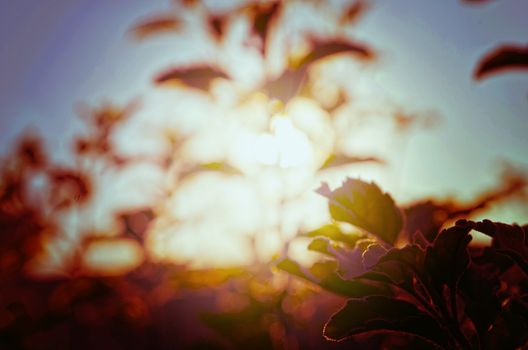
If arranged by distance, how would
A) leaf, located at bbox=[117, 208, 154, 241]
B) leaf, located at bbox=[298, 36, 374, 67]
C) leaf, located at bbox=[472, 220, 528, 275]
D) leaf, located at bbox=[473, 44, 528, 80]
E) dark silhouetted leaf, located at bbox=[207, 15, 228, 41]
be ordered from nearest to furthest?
leaf, located at bbox=[472, 220, 528, 275] < leaf, located at bbox=[473, 44, 528, 80] < leaf, located at bbox=[298, 36, 374, 67] < dark silhouetted leaf, located at bbox=[207, 15, 228, 41] < leaf, located at bbox=[117, 208, 154, 241]

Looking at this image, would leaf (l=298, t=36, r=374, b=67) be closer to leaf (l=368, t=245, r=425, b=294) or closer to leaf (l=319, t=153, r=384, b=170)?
leaf (l=319, t=153, r=384, b=170)

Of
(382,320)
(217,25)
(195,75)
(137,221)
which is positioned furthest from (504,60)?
(137,221)

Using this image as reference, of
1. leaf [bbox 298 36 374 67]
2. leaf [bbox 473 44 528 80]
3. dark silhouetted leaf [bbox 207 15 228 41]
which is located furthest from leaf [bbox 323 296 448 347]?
dark silhouetted leaf [bbox 207 15 228 41]

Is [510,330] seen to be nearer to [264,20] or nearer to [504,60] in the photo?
[504,60]

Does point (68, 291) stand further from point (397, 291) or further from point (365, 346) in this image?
point (397, 291)

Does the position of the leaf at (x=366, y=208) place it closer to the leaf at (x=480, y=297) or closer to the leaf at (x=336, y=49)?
the leaf at (x=480, y=297)

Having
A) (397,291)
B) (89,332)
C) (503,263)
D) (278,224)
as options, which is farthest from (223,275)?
(89,332)
